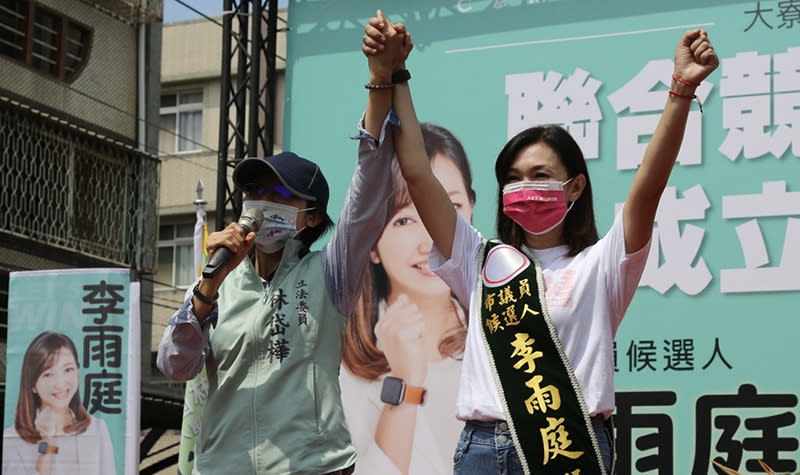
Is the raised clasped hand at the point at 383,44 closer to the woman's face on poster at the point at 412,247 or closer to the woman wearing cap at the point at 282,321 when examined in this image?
the woman wearing cap at the point at 282,321

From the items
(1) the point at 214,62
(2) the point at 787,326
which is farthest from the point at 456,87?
(1) the point at 214,62

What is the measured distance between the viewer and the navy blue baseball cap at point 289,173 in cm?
296

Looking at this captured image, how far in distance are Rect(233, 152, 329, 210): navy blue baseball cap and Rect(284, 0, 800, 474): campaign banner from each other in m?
3.37

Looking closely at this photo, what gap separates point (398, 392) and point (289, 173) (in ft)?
13.1

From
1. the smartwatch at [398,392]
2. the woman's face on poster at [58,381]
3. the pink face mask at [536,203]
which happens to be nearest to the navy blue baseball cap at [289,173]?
the pink face mask at [536,203]

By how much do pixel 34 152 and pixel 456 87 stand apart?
5271 mm

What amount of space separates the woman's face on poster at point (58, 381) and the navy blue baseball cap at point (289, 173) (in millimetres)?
4005

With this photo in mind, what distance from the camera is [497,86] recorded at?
22.7 ft

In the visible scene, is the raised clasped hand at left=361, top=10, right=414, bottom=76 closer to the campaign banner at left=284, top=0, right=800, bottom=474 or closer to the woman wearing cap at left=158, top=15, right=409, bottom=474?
the woman wearing cap at left=158, top=15, right=409, bottom=474

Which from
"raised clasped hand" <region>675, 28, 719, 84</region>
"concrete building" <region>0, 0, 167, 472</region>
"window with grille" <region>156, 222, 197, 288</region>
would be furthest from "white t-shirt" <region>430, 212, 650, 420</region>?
"window with grille" <region>156, 222, 197, 288</region>

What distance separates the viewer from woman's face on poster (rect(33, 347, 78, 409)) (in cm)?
673

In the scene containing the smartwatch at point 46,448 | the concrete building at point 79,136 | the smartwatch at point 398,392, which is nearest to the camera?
the smartwatch at point 46,448

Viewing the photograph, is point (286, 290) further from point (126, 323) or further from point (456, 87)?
point (456, 87)

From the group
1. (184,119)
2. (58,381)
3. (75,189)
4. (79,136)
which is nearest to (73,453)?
(58,381)
